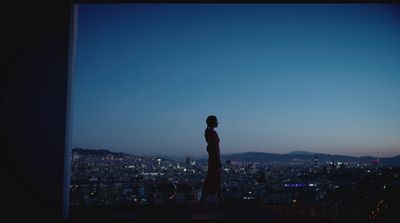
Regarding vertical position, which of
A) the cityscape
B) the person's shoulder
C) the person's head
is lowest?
the cityscape

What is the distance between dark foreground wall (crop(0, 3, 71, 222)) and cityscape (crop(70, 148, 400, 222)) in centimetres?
52

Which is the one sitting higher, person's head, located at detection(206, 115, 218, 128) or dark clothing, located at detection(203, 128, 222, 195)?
person's head, located at detection(206, 115, 218, 128)

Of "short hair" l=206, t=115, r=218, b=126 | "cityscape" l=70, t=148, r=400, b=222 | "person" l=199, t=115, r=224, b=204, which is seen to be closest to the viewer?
"short hair" l=206, t=115, r=218, b=126

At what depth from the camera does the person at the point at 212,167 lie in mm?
5464

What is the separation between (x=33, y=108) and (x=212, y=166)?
2747 millimetres

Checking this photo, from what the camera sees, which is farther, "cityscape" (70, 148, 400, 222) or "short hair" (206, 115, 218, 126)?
"cityscape" (70, 148, 400, 222)

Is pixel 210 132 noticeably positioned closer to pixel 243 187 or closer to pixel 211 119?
pixel 211 119

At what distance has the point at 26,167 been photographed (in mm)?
3900

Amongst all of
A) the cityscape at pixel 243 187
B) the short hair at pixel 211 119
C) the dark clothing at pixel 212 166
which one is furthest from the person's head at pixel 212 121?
the cityscape at pixel 243 187

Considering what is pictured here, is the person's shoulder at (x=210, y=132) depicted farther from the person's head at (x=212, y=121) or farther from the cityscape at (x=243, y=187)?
the cityscape at (x=243, y=187)

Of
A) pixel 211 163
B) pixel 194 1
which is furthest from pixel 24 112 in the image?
pixel 211 163

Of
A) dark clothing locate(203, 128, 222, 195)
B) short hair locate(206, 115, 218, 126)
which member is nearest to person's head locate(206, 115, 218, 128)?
short hair locate(206, 115, 218, 126)

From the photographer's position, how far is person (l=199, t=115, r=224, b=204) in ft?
17.9

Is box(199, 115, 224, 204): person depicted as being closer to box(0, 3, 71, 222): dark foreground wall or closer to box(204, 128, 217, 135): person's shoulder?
box(204, 128, 217, 135): person's shoulder
